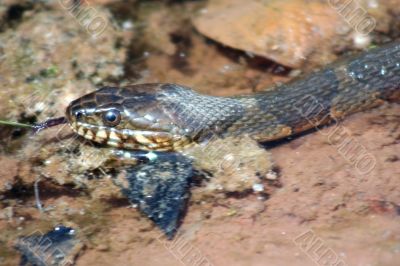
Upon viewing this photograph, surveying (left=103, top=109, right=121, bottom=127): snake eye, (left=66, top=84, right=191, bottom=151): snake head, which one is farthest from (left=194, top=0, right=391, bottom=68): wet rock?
(left=103, top=109, right=121, bottom=127): snake eye

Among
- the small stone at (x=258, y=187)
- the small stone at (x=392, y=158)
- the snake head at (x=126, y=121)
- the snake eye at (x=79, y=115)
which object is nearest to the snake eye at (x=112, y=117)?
the snake head at (x=126, y=121)

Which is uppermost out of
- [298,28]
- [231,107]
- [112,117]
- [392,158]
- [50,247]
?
[298,28]

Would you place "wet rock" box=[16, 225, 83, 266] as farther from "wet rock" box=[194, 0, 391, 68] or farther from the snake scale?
"wet rock" box=[194, 0, 391, 68]

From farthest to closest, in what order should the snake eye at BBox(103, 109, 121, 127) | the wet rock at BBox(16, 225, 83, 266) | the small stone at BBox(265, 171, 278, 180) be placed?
the snake eye at BBox(103, 109, 121, 127), the small stone at BBox(265, 171, 278, 180), the wet rock at BBox(16, 225, 83, 266)

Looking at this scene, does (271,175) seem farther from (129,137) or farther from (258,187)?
(129,137)

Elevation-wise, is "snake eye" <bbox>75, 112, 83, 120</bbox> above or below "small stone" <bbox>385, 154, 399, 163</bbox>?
below

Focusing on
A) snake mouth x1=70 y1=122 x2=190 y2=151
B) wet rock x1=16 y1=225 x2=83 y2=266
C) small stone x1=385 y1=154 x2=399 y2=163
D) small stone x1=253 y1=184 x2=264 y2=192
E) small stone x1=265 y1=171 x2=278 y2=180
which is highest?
small stone x1=385 y1=154 x2=399 y2=163

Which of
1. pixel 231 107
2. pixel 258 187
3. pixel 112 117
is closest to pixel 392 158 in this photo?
pixel 258 187

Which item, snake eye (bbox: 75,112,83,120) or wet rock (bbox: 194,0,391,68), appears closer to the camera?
snake eye (bbox: 75,112,83,120)
